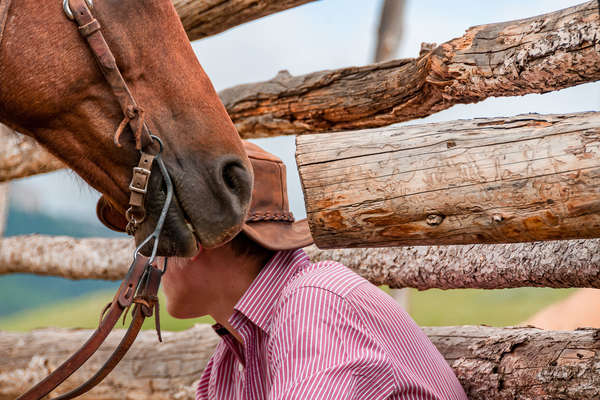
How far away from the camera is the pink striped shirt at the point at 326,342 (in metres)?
1.26

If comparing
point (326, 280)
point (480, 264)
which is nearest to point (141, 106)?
point (326, 280)

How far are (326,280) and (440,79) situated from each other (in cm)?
76

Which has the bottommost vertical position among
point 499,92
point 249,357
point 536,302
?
point 536,302

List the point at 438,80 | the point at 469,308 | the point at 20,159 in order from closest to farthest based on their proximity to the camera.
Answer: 1. the point at 438,80
2. the point at 20,159
3. the point at 469,308

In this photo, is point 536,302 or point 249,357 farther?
point 536,302

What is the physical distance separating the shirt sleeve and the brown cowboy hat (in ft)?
0.92

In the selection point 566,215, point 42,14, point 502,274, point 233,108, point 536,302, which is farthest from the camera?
point 536,302

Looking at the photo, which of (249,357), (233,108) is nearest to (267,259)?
(249,357)

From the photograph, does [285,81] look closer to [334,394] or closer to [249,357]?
[249,357]

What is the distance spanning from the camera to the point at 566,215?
1.14m

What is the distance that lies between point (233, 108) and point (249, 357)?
1.60 m

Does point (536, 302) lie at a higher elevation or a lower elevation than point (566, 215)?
lower

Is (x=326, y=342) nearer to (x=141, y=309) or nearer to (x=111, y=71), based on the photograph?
(x=141, y=309)

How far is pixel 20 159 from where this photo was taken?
3674 mm
